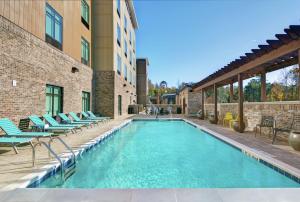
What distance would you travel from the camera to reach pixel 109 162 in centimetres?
653

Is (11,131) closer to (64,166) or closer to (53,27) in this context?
(64,166)

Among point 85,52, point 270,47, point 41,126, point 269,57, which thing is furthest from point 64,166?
point 85,52

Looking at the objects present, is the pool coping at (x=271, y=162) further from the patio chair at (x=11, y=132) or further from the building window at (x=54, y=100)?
the building window at (x=54, y=100)

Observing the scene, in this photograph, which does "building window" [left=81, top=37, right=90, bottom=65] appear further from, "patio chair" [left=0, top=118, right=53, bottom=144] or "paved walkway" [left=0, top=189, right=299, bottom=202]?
"paved walkway" [left=0, top=189, right=299, bottom=202]

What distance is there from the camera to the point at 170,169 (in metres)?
5.95

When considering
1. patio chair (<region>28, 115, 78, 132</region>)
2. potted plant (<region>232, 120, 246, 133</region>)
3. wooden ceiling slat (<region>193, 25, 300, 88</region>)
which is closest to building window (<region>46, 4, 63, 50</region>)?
patio chair (<region>28, 115, 78, 132</region>)

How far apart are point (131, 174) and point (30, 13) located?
311 inches

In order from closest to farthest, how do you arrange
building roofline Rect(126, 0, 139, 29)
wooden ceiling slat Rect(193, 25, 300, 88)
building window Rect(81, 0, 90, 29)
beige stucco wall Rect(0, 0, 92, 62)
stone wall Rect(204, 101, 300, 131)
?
wooden ceiling slat Rect(193, 25, 300, 88) → beige stucco wall Rect(0, 0, 92, 62) → stone wall Rect(204, 101, 300, 131) → building window Rect(81, 0, 90, 29) → building roofline Rect(126, 0, 139, 29)

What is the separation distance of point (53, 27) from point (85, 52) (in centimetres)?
589

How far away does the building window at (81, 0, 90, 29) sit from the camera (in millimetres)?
17311

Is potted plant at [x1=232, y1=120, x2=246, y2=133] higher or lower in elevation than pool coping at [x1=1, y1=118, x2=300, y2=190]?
higher

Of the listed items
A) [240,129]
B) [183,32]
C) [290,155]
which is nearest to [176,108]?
A: [183,32]

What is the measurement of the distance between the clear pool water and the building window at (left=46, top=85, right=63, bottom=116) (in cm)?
445

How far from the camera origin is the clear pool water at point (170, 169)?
4859 mm
